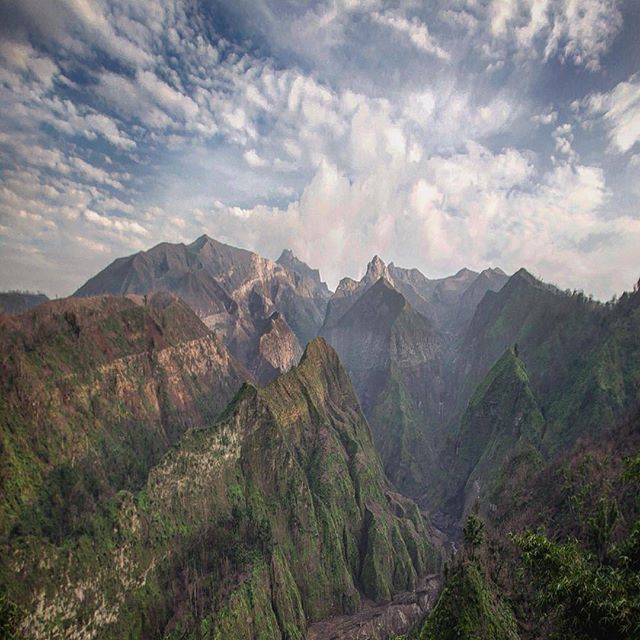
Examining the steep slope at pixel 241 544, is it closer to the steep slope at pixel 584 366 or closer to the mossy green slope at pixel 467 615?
the mossy green slope at pixel 467 615

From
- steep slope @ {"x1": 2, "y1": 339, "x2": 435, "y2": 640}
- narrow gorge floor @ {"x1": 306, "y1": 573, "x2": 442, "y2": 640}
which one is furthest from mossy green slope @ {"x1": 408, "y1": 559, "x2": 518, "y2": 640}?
narrow gorge floor @ {"x1": 306, "y1": 573, "x2": 442, "y2": 640}

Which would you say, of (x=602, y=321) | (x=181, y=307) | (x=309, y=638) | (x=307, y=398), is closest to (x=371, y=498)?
(x=307, y=398)

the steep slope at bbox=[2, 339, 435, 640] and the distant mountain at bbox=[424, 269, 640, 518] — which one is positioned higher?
the distant mountain at bbox=[424, 269, 640, 518]

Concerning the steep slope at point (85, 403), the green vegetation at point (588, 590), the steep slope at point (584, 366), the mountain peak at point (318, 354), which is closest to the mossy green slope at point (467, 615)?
the green vegetation at point (588, 590)

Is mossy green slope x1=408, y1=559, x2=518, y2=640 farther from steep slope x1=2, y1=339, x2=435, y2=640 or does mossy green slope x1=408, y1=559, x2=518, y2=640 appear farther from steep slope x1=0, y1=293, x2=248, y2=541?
steep slope x1=0, y1=293, x2=248, y2=541

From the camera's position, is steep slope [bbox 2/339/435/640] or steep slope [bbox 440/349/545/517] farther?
steep slope [bbox 440/349/545/517]

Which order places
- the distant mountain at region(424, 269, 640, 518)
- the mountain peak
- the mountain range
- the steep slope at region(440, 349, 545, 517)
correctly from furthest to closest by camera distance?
the mountain peak < the steep slope at region(440, 349, 545, 517) < the distant mountain at region(424, 269, 640, 518) < the mountain range

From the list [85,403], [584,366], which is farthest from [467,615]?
[584,366]
